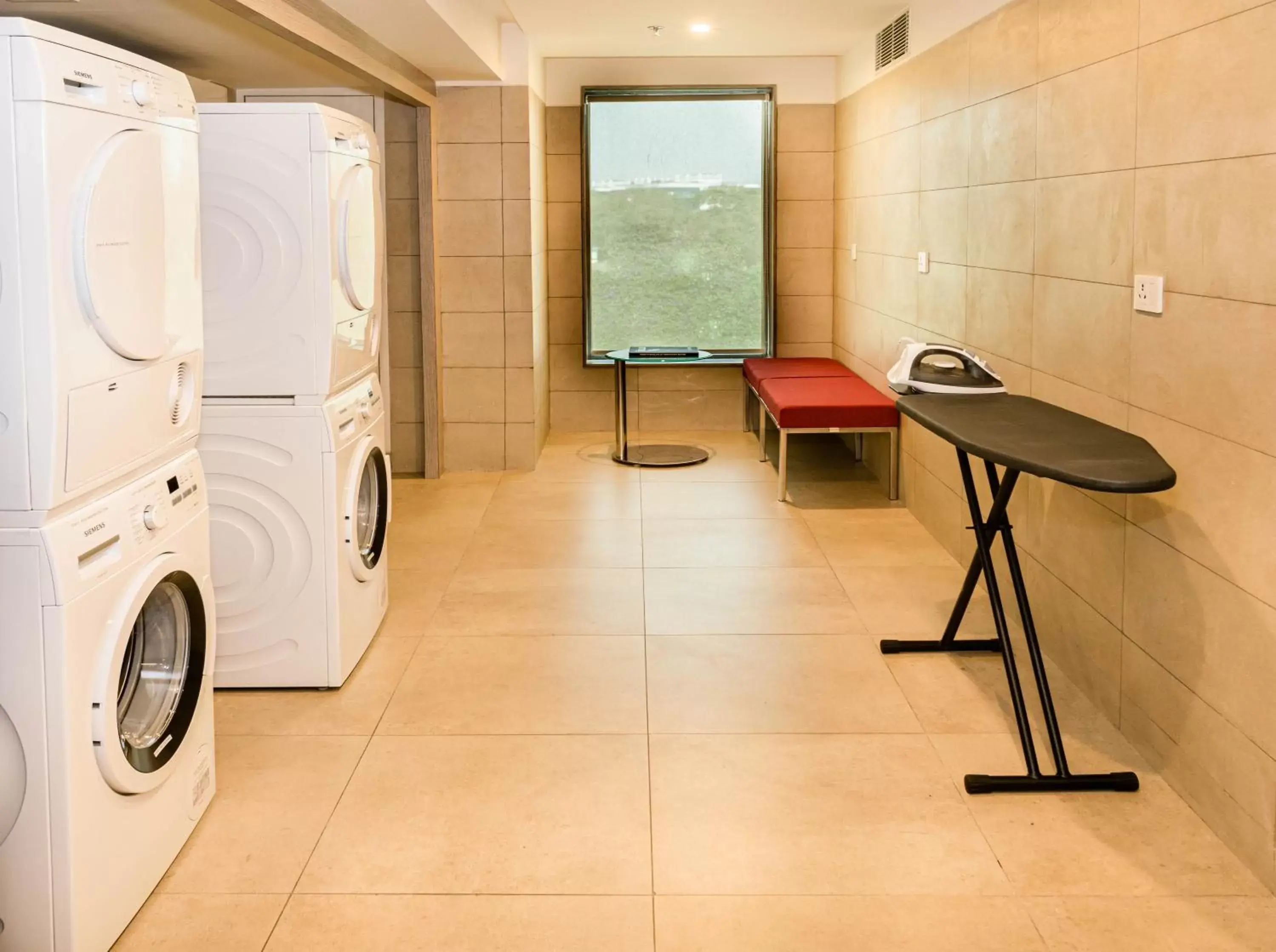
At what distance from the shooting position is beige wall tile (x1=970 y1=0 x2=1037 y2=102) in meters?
4.13

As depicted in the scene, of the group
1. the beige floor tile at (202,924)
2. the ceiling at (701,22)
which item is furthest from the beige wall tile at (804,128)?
the beige floor tile at (202,924)

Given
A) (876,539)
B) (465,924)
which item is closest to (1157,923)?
(465,924)

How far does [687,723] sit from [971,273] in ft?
7.71

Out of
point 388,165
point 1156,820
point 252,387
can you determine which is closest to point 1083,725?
point 1156,820

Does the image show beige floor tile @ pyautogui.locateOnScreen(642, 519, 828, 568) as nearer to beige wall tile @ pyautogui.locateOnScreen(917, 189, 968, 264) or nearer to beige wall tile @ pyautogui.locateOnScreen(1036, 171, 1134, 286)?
beige wall tile @ pyautogui.locateOnScreen(917, 189, 968, 264)

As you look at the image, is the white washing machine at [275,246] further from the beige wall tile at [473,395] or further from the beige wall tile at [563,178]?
the beige wall tile at [563,178]

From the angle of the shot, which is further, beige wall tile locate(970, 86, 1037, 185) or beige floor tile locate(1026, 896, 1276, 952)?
beige wall tile locate(970, 86, 1037, 185)

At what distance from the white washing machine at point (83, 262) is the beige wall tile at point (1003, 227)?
2.76 m

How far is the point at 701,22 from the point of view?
647 centimetres

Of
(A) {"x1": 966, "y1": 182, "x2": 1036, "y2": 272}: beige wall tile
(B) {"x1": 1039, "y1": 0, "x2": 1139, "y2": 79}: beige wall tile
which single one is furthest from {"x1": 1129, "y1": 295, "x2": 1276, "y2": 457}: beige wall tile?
(A) {"x1": 966, "y1": 182, "x2": 1036, "y2": 272}: beige wall tile

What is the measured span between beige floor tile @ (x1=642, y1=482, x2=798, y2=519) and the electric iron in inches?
75.4

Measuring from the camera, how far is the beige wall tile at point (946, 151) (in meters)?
4.95

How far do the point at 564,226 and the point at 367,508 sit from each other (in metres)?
4.25

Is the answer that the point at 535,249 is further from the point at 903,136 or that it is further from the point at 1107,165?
the point at 1107,165
